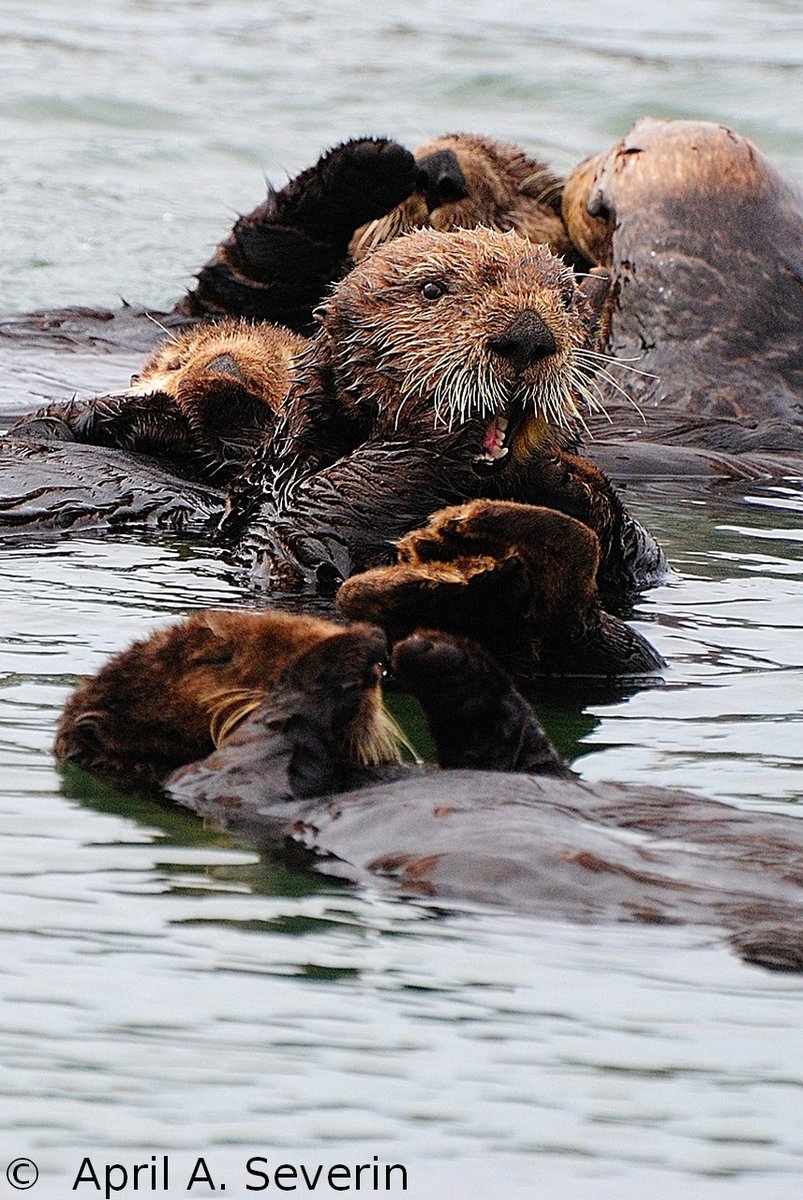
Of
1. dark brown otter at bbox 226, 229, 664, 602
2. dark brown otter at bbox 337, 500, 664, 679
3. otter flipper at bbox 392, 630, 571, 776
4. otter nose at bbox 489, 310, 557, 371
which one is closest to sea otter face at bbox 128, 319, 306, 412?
dark brown otter at bbox 226, 229, 664, 602

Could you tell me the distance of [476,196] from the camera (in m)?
7.25

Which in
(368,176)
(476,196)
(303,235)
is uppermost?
(368,176)

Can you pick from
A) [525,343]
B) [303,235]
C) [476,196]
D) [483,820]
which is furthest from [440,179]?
[483,820]

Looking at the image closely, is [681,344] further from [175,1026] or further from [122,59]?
[122,59]

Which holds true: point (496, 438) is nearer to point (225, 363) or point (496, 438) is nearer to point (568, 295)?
point (568, 295)

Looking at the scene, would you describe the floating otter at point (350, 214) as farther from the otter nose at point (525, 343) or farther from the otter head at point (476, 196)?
the otter nose at point (525, 343)

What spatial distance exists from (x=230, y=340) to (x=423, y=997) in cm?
403

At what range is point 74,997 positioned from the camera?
2.45 m

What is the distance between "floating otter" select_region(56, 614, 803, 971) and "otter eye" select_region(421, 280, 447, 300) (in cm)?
135

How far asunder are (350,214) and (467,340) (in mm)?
2462

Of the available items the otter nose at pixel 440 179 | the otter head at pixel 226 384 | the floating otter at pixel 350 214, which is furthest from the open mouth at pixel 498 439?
the otter nose at pixel 440 179

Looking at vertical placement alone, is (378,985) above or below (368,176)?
below

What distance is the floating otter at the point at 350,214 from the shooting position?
21.3 ft

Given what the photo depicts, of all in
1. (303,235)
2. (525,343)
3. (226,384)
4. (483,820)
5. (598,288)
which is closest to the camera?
(483,820)
